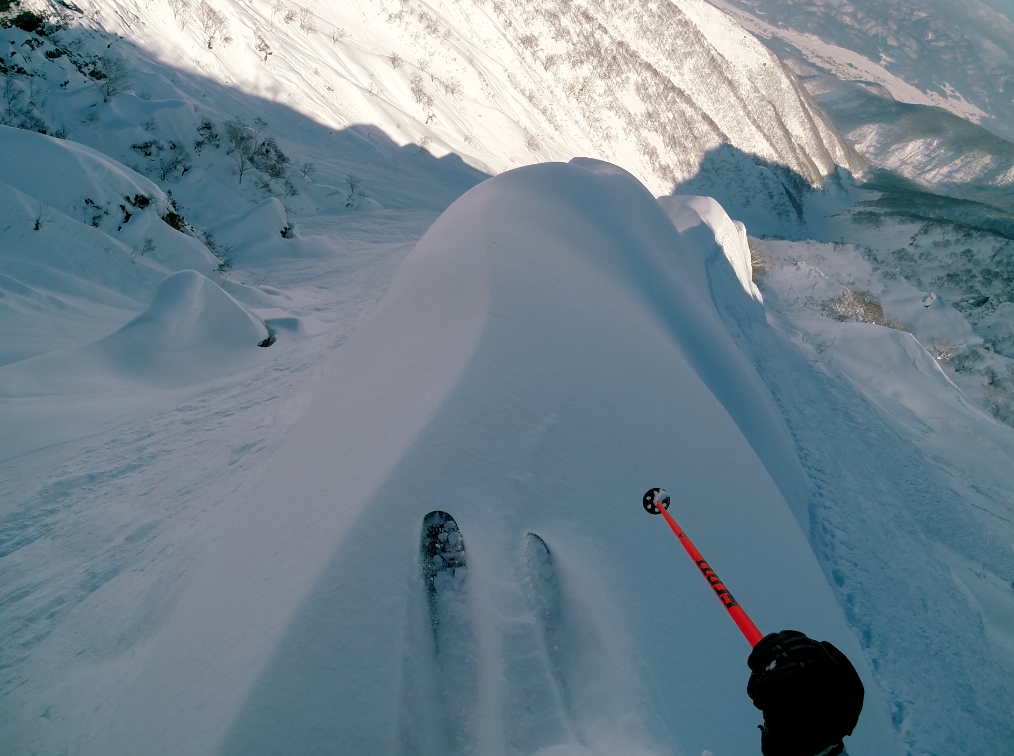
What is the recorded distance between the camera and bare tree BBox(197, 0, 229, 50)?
16.9 metres

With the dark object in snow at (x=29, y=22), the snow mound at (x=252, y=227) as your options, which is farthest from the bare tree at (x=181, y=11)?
the snow mound at (x=252, y=227)

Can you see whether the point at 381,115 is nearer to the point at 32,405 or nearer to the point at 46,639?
the point at 32,405

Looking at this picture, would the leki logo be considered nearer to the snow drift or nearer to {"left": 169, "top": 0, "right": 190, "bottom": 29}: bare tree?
the snow drift

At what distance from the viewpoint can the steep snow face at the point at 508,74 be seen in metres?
17.9

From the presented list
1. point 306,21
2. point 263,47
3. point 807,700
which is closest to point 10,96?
point 263,47

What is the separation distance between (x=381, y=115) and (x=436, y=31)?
1289cm

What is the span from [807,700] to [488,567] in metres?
1.69

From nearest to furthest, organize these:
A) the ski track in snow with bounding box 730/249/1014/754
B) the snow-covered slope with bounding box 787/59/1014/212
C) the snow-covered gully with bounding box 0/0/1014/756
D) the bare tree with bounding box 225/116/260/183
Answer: the snow-covered gully with bounding box 0/0/1014/756 < the ski track in snow with bounding box 730/249/1014/754 < the bare tree with bounding box 225/116/260/183 < the snow-covered slope with bounding box 787/59/1014/212

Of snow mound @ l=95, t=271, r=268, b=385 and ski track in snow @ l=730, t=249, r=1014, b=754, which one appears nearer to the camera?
ski track in snow @ l=730, t=249, r=1014, b=754

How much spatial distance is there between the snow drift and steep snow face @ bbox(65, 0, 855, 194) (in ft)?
50.6

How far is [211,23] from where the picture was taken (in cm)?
1722

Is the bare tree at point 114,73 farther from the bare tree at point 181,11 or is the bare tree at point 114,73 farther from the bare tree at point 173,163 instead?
the bare tree at point 181,11

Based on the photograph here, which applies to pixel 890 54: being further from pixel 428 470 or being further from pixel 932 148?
pixel 428 470

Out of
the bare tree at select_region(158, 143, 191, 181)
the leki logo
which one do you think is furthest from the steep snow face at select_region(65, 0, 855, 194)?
the leki logo
